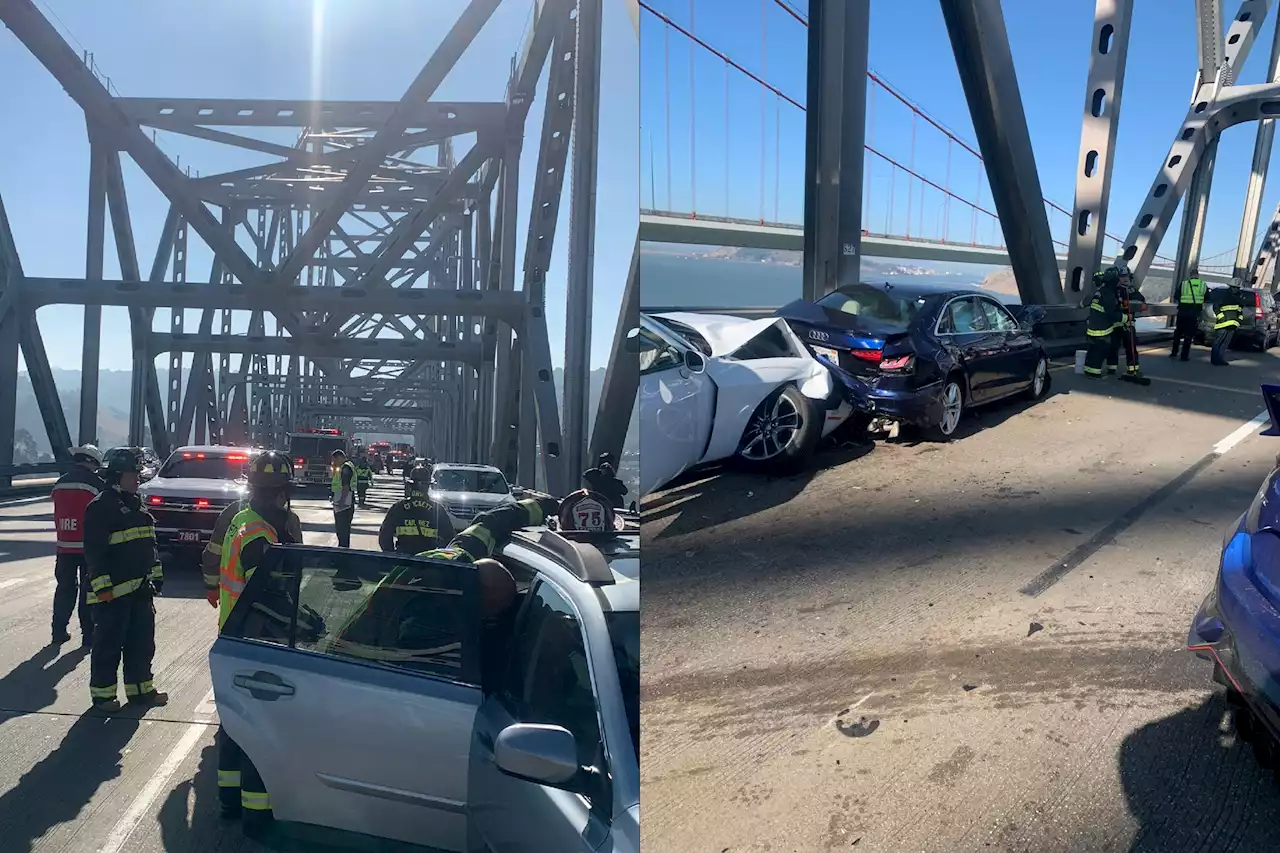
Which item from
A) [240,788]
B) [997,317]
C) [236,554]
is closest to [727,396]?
[236,554]

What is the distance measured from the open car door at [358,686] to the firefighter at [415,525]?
0.05 metres

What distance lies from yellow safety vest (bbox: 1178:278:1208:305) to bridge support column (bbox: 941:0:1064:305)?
1128 millimetres

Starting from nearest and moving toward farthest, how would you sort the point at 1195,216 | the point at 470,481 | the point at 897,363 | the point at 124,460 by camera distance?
the point at 470,481 → the point at 124,460 → the point at 897,363 → the point at 1195,216

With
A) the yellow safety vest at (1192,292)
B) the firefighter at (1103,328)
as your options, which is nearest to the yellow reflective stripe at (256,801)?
the firefighter at (1103,328)

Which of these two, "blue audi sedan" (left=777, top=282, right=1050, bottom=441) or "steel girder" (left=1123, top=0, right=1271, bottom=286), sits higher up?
"steel girder" (left=1123, top=0, right=1271, bottom=286)

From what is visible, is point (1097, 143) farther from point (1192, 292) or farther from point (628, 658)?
point (628, 658)

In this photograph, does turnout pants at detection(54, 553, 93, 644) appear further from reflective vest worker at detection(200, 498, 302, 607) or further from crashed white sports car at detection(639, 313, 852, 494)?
crashed white sports car at detection(639, 313, 852, 494)

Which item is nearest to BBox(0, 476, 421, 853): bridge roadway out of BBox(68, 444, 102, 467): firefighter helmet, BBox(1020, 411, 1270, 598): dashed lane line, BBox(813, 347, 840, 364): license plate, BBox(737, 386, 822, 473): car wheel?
BBox(68, 444, 102, 467): firefighter helmet

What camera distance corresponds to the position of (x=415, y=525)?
56.4 inches

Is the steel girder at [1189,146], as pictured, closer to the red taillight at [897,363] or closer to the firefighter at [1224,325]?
the firefighter at [1224,325]

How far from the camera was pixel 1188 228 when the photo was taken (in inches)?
331

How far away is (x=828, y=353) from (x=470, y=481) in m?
0.96

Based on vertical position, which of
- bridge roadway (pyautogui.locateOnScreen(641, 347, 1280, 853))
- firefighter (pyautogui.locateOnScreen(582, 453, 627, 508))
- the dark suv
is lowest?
bridge roadway (pyautogui.locateOnScreen(641, 347, 1280, 853))

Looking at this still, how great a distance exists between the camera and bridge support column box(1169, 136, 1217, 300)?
6.91 metres
